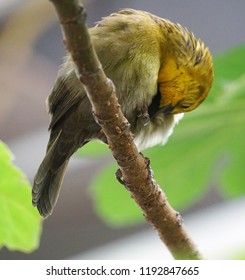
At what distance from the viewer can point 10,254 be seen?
3.03 ft

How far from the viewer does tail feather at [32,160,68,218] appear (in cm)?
89

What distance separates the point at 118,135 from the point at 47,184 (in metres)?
0.34

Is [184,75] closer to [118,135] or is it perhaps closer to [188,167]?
[188,167]

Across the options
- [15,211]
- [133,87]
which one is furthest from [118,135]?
[133,87]

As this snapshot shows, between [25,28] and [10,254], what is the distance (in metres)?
0.34

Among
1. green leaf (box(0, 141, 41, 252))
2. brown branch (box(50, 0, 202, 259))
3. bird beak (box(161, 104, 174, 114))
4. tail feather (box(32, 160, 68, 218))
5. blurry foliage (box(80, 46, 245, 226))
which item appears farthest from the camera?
bird beak (box(161, 104, 174, 114))

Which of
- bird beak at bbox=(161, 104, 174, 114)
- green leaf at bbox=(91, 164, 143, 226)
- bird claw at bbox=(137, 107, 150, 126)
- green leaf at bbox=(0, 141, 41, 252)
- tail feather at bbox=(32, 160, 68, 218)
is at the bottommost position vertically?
green leaf at bbox=(0, 141, 41, 252)

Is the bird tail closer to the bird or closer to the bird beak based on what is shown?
the bird

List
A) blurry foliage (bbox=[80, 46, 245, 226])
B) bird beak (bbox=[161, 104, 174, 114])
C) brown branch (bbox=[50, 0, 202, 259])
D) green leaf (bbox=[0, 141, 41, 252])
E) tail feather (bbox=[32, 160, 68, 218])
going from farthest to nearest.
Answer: bird beak (bbox=[161, 104, 174, 114]) < tail feather (bbox=[32, 160, 68, 218]) < blurry foliage (bbox=[80, 46, 245, 226]) < green leaf (bbox=[0, 141, 41, 252]) < brown branch (bbox=[50, 0, 202, 259])

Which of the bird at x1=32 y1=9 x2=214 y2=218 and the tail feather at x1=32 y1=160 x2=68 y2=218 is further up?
the bird at x1=32 y1=9 x2=214 y2=218

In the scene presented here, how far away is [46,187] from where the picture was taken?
946mm

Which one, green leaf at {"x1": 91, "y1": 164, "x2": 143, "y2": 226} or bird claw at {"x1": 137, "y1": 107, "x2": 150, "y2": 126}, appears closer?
green leaf at {"x1": 91, "y1": 164, "x2": 143, "y2": 226}

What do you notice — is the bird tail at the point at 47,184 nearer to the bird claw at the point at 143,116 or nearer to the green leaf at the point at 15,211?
the bird claw at the point at 143,116

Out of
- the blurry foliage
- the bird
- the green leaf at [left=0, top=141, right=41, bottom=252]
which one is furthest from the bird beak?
the green leaf at [left=0, top=141, right=41, bottom=252]
